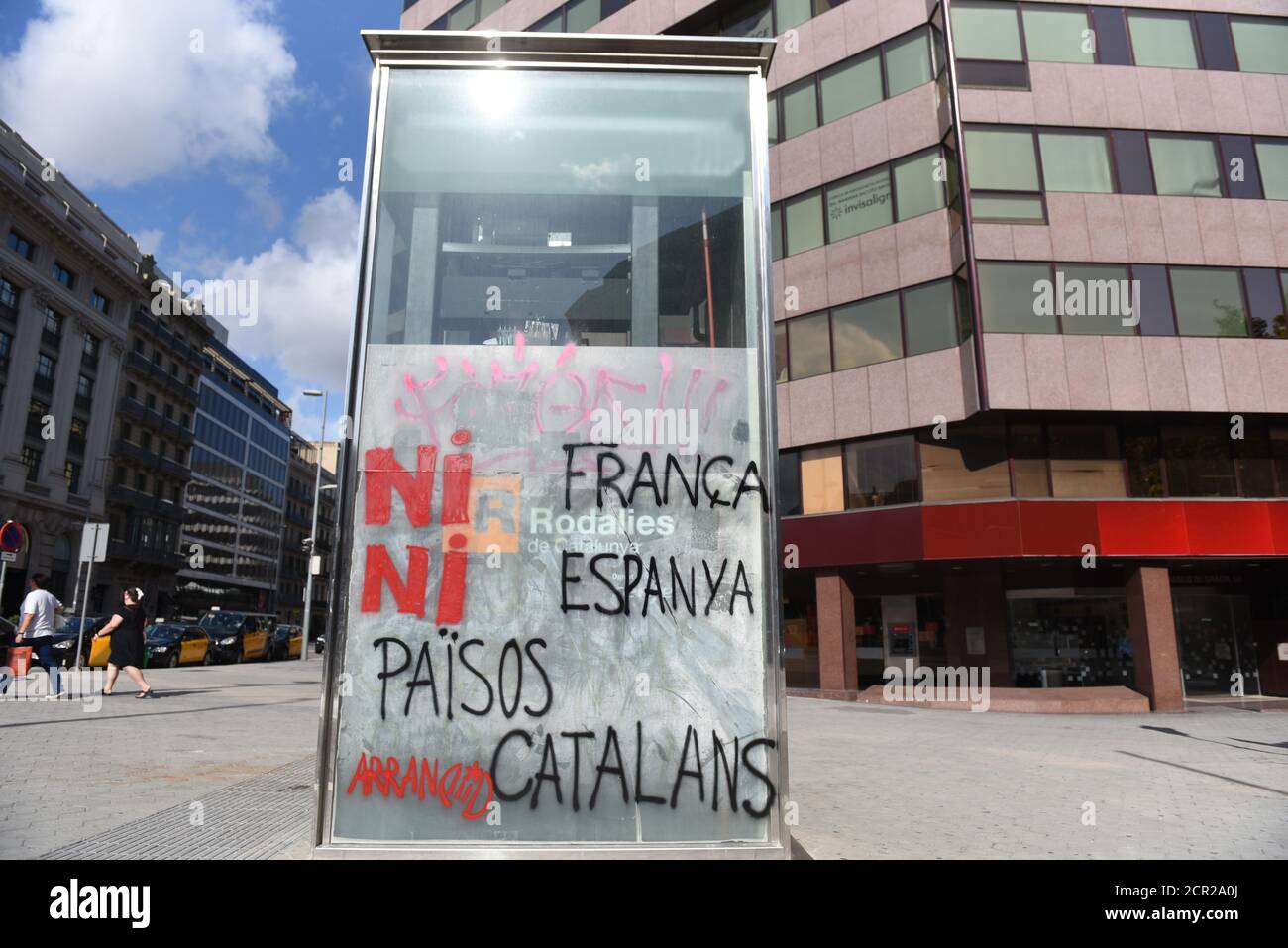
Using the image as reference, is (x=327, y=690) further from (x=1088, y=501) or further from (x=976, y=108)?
(x=976, y=108)

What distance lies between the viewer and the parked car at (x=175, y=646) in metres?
22.8

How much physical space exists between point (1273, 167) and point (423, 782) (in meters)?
23.3

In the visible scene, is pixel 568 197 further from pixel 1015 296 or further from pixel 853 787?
pixel 1015 296

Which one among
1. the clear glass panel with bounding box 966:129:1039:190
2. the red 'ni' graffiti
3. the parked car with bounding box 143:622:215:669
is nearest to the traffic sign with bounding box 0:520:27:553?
the red 'ni' graffiti

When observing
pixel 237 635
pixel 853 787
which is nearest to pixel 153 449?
pixel 237 635

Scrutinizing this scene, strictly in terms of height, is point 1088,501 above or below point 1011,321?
below

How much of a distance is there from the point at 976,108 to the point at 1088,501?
957 centimetres

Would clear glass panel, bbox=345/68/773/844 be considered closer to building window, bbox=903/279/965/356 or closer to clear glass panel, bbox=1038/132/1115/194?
building window, bbox=903/279/965/356

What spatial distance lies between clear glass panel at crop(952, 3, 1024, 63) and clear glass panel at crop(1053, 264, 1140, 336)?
573cm

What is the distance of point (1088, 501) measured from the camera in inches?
663

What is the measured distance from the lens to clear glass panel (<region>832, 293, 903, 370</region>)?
19.0 meters
